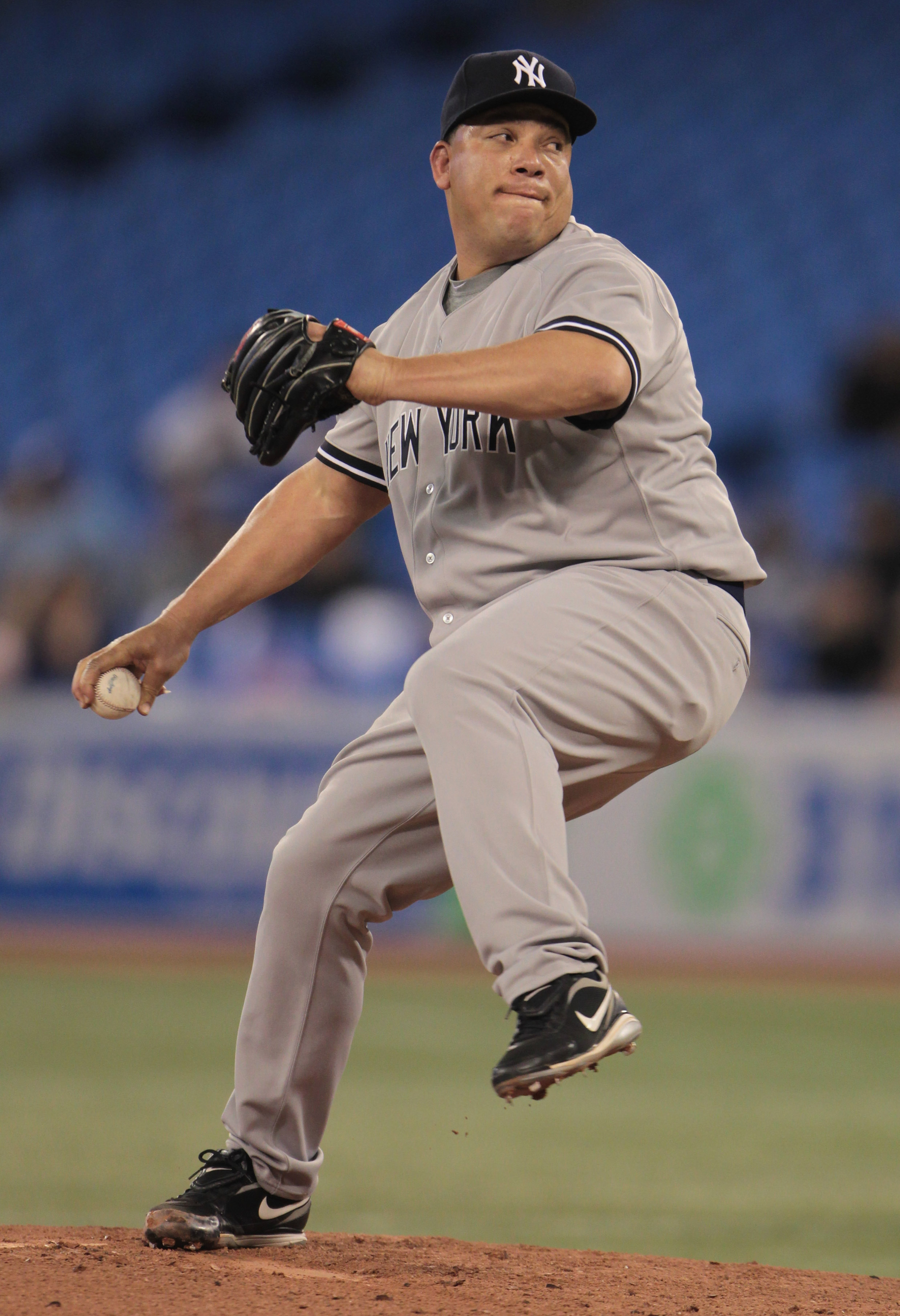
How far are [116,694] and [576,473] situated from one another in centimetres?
101

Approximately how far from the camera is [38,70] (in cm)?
1378

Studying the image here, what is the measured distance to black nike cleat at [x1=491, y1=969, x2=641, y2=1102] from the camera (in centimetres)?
248

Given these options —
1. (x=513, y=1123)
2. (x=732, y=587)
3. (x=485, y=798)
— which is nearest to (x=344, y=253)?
(x=513, y=1123)

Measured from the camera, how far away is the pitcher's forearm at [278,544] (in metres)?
3.48

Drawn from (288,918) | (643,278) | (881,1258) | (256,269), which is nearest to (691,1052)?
(881,1258)

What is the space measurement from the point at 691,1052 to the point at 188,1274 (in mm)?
4215

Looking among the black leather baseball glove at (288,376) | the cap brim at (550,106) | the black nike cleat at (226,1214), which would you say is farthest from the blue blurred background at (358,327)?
the black leather baseball glove at (288,376)

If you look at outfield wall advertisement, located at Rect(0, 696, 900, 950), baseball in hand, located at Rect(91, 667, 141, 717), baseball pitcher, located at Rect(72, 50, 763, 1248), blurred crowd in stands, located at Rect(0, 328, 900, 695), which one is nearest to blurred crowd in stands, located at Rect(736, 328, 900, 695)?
blurred crowd in stands, located at Rect(0, 328, 900, 695)

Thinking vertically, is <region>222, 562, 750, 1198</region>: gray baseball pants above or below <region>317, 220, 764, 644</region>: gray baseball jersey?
below

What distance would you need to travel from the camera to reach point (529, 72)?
3.08 meters

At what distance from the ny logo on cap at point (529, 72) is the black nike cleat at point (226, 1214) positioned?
205 centimetres

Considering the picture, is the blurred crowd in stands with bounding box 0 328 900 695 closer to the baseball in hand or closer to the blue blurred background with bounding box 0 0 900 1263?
the blue blurred background with bounding box 0 0 900 1263

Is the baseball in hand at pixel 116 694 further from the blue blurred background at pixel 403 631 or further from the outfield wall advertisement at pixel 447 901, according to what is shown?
the outfield wall advertisement at pixel 447 901

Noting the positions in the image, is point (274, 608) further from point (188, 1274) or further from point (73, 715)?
point (188, 1274)
